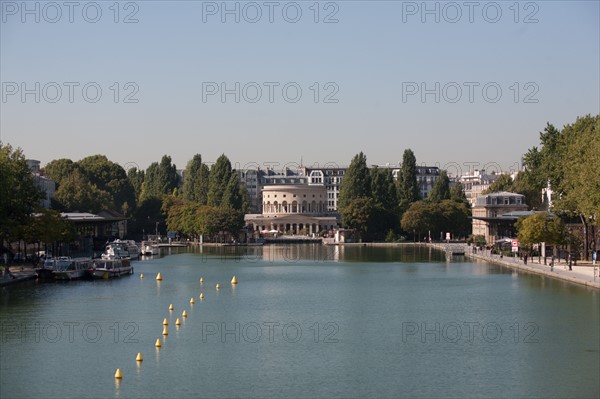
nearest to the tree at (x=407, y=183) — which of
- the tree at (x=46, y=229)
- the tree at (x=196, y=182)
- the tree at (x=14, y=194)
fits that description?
the tree at (x=196, y=182)

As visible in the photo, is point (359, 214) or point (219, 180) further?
point (219, 180)

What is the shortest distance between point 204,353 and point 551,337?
1414 cm

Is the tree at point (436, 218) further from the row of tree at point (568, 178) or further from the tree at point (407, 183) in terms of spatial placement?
the row of tree at point (568, 178)

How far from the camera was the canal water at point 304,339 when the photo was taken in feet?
117

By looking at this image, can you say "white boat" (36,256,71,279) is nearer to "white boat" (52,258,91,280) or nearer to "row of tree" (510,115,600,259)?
"white boat" (52,258,91,280)

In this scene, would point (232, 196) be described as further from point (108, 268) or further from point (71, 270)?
point (71, 270)

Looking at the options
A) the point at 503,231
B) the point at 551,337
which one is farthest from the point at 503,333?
the point at 503,231

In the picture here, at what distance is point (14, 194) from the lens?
77.4m

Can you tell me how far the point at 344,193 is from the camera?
16225cm

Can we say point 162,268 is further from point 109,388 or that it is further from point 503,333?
point 109,388

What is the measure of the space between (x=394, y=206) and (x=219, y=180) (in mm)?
25869

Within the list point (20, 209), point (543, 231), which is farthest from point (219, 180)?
point (20, 209)

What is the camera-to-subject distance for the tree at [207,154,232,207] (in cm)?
16212

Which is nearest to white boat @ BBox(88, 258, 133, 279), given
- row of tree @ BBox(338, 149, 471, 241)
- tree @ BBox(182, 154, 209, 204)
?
row of tree @ BBox(338, 149, 471, 241)
